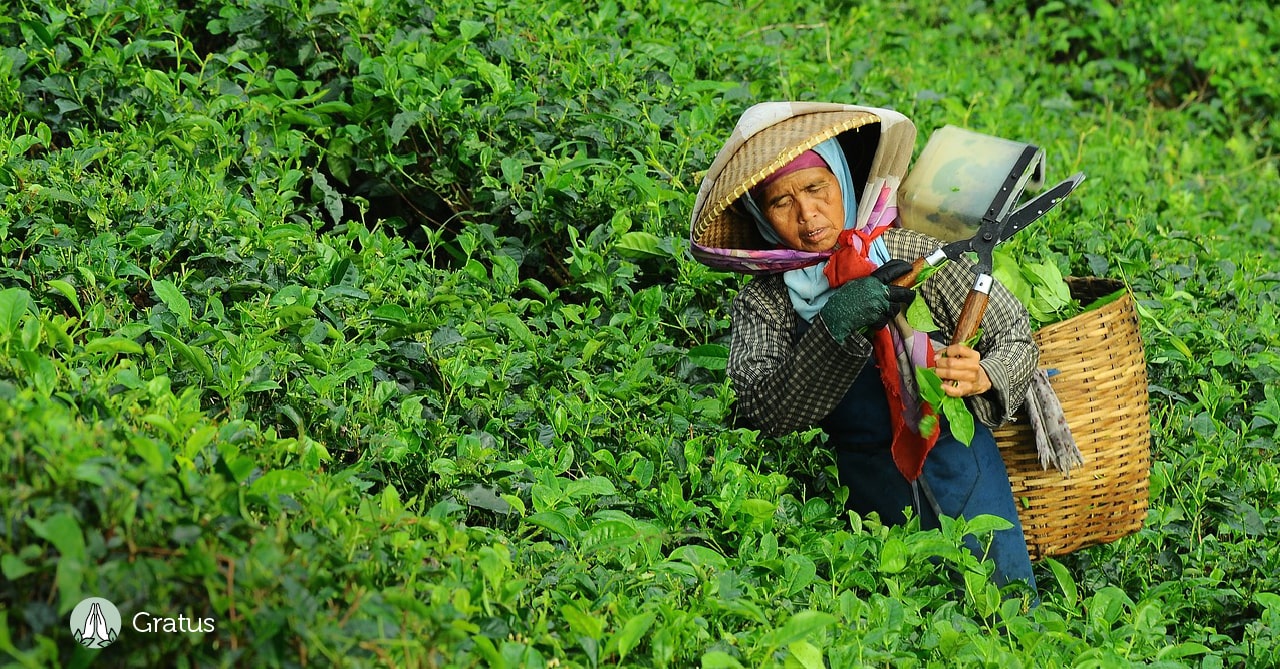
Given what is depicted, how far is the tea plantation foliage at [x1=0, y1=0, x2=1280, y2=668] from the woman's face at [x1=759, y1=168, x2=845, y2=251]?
1.56 ft

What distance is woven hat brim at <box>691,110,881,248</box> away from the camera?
114 inches

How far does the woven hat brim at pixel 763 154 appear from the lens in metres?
2.91

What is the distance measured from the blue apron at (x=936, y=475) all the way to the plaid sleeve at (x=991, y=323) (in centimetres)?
12

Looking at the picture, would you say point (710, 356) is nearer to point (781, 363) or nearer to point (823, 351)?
point (781, 363)

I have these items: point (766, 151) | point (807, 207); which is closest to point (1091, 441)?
point (807, 207)

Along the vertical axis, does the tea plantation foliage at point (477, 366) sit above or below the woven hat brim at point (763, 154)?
below

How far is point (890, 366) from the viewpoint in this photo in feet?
9.61

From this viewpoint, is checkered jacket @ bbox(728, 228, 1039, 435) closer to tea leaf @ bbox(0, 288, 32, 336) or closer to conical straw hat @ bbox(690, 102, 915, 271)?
conical straw hat @ bbox(690, 102, 915, 271)

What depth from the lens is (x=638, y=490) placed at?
2.93m

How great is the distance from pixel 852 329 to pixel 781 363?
0.26 m

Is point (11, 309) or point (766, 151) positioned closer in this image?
point (11, 309)

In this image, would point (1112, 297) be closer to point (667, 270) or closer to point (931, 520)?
point (931, 520)

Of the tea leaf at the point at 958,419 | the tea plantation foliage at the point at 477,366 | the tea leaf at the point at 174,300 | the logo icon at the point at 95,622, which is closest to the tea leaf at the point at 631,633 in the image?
the tea plantation foliage at the point at 477,366

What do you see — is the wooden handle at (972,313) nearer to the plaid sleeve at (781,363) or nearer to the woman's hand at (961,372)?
the woman's hand at (961,372)
